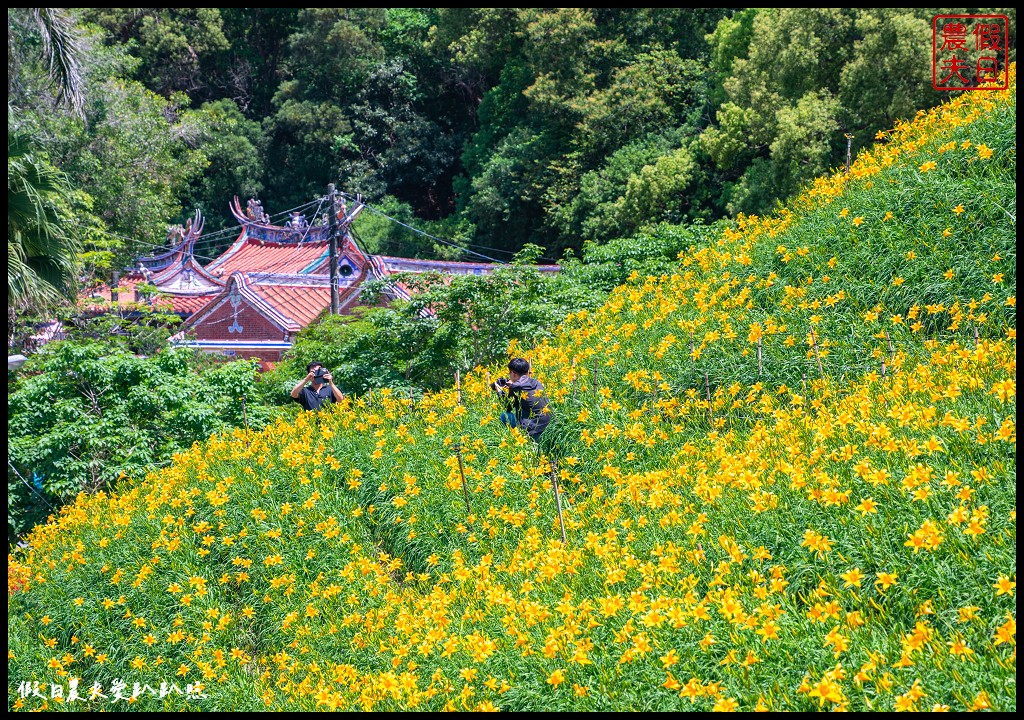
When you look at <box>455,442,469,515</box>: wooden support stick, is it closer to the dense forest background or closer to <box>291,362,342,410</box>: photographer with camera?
<box>291,362,342,410</box>: photographer with camera

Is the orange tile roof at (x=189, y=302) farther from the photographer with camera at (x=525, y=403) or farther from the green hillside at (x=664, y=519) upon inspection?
the photographer with camera at (x=525, y=403)

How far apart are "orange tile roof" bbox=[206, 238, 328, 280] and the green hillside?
20178mm

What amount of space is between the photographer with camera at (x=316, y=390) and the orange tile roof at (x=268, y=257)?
1971 centimetres

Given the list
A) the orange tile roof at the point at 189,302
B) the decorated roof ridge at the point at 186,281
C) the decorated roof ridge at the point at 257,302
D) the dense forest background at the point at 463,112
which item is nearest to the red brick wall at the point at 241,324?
the decorated roof ridge at the point at 257,302

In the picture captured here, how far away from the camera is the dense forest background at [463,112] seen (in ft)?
56.2

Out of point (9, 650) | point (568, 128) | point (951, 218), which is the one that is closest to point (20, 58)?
point (9, 650)

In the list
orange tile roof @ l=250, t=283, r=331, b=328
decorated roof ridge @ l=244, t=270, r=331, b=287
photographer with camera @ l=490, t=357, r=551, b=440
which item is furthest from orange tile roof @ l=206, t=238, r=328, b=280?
photographer with camera @ l=490, t=357, r=551, b=440

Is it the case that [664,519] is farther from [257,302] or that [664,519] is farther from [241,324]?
[241,324]

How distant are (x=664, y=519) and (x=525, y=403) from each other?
207 centimetres

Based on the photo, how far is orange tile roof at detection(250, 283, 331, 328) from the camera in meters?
21.1

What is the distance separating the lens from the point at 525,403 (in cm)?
580

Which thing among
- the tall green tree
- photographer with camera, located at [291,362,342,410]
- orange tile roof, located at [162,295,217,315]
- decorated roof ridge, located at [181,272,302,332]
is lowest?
orange tile roof, located at [162,295,217,315]

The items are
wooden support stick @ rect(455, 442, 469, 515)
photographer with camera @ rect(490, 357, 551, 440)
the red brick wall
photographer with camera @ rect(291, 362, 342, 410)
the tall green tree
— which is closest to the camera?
wooden support stick @ rect(455, 442, 469, 515)

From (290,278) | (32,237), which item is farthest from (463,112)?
(32,237)
